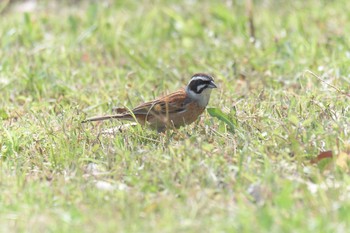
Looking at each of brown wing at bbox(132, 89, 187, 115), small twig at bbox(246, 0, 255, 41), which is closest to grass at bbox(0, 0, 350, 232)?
small twig at bbox(246, 0, 255, 41)

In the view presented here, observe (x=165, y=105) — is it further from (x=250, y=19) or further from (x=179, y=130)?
(x=250, y=19)

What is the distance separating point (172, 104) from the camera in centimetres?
759

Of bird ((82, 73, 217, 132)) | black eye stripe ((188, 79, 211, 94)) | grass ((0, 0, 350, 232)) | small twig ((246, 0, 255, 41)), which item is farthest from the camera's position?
small twig ((246, 0, 255, 41))

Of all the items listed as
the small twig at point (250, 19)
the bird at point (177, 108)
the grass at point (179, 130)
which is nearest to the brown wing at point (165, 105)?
the bird at point (177, 108)

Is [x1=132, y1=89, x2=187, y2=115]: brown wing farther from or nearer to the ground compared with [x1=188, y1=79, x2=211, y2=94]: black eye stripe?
nearer to the ground

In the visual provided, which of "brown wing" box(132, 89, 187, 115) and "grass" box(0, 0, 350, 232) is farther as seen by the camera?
"brown wing" box(132, 89, 187, 115)

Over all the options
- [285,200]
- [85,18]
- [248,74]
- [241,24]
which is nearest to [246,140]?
[285,200]

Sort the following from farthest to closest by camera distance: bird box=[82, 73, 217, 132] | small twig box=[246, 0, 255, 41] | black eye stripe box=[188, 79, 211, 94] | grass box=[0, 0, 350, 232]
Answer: small twig box=[246, 0, 255, 41]
black eye stripe box=[188, 79, 211, 94]
bird box=[82, 73, 217, 132]
grass box=[0, 0, 350, 232]

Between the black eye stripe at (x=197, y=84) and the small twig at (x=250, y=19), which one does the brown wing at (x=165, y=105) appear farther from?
the small twig at (x=250, y=19)

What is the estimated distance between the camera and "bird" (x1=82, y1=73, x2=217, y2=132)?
24.5 ft

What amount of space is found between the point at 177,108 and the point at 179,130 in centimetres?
21

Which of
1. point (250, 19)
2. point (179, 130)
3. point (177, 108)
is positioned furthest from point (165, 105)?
point (250, 19)

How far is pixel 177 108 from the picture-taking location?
24.7 feet

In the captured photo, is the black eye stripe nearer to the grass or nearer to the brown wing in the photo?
the brown wing
